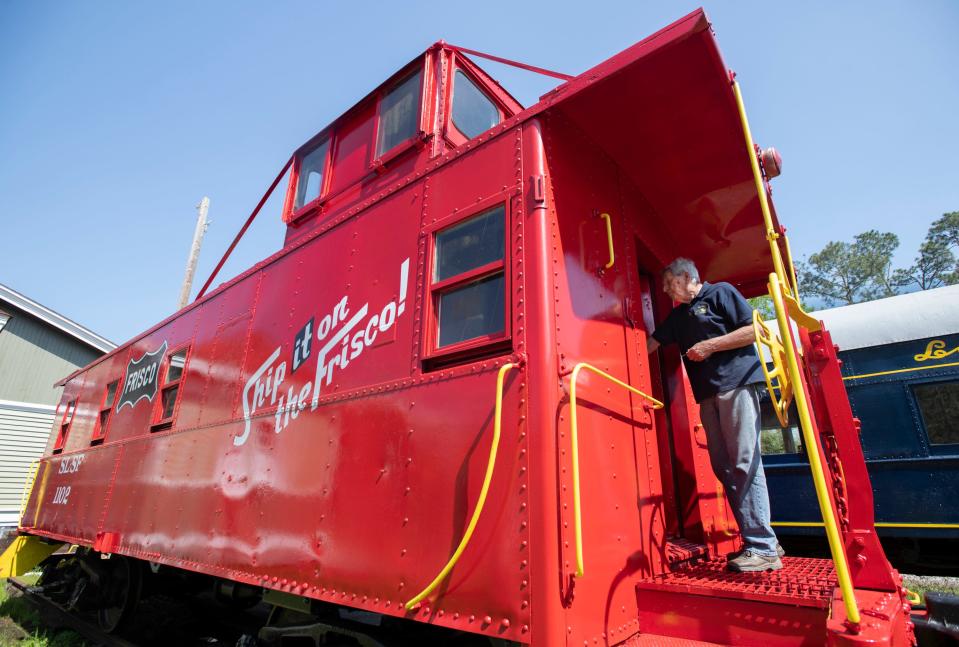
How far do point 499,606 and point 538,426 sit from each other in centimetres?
76

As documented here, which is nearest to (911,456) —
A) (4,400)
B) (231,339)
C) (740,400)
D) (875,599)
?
(740,400)

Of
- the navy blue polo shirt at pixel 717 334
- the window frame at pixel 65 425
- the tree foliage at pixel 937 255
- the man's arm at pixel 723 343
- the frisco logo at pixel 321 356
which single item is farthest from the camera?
the tree foliage at pixel 937 255

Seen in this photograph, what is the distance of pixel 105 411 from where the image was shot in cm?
739

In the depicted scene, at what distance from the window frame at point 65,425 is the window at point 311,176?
21.3 ft

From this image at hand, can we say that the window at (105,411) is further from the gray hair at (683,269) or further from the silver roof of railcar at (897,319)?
the silver roof of railcar at (897,319)

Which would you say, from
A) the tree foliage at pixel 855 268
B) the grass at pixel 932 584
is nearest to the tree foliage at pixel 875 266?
the tree foliage at pixel 855 268

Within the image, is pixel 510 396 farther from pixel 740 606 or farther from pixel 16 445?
pixel 16 445

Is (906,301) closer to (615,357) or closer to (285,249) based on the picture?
(615,357)

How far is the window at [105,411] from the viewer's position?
7230 millimetres

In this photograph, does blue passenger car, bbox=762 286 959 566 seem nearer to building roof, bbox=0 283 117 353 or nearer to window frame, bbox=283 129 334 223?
window frame, bbox=283 129 334 223

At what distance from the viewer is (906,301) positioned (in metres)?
6.57

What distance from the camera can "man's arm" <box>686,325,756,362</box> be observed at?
2803mm

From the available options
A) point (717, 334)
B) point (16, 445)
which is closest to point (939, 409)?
point (717, 334)

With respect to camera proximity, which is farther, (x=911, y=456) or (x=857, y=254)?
(x=857, y=254)
